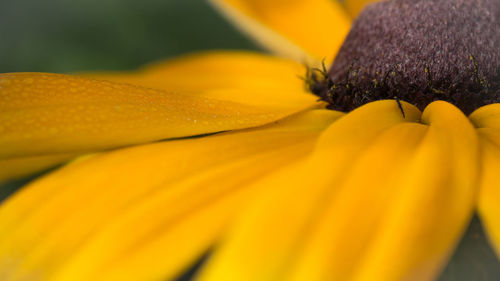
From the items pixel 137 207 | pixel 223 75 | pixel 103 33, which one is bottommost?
pixel 137 207

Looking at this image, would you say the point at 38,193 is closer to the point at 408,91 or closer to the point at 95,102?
the point at 95,102

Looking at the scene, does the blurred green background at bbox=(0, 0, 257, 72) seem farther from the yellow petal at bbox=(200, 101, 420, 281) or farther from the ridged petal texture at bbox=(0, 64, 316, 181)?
the yellow petal at bbox=(200, 101, 420, 281)

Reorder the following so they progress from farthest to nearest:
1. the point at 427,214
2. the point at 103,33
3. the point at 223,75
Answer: the point at 103,33
the point at 223,75
the point at 427,214

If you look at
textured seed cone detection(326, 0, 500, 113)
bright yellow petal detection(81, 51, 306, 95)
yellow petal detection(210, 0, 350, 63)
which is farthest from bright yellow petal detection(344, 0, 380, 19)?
textured seed cone detection(326, 0, 500, 113)

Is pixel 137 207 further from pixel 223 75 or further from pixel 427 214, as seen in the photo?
pixel 223 75

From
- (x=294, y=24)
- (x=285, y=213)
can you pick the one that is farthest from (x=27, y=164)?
(x=294, y=24)

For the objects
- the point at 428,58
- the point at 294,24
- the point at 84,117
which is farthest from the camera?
the point at 294,24

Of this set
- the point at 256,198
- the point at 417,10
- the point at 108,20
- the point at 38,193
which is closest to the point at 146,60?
the point at 108,20
